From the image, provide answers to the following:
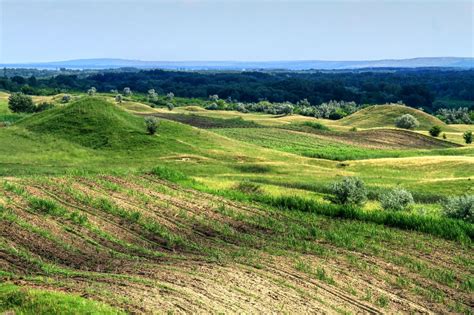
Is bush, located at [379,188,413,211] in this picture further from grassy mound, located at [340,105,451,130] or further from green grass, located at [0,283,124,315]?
grassy mound, located at [340,105,451,130]

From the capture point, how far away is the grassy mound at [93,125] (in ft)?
231

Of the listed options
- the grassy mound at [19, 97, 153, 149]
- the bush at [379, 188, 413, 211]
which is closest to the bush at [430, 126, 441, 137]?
the grassy mound at [19, 97, 153, 149]

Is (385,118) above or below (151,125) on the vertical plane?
below

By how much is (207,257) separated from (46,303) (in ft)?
30.9

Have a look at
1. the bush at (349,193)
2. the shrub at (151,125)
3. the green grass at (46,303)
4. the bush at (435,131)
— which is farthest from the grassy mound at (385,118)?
the green grass at (46,303)

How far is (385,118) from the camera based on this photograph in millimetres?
134000

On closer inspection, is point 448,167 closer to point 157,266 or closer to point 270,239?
point 270,239

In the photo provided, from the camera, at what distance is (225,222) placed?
32.1m

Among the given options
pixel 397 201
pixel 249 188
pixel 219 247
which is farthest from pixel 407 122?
pixel 219 247

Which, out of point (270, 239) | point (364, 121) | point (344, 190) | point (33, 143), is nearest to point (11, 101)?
point (33, 143)

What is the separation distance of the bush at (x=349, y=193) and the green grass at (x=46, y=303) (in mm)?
26668

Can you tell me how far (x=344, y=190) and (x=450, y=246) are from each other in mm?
13046

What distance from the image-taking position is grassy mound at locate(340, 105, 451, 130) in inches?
5084

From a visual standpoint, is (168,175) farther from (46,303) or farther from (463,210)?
(46,303)
